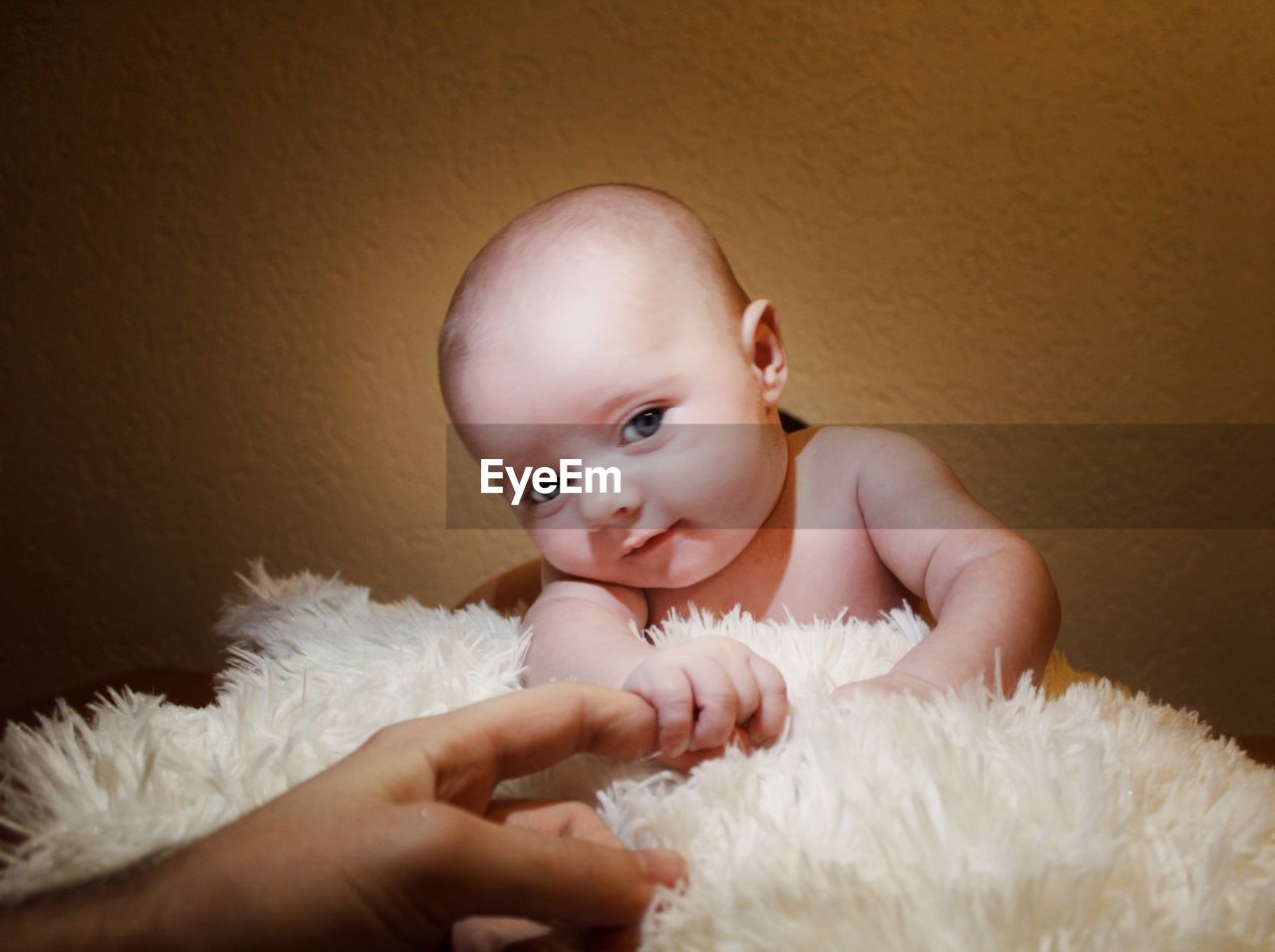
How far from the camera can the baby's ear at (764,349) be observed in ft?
2.26

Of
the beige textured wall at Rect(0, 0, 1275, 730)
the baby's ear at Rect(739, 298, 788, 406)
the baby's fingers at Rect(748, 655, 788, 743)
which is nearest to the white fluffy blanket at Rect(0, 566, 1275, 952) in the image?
the baby's fingers at Rect(748, 655, 788, 743)

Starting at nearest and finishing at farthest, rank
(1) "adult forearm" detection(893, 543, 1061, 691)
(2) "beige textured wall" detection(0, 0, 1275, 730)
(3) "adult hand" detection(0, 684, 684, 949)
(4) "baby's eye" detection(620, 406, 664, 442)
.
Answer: (3) "adult hand" detection(0, 684, 684, 949)
(1) "adult forearm" detection(893, 543, 1061, 691)
(4) "baby's eye" detection(620, 406, 664, 442)
(2) "beige textured wall" detection(0, 0, 1275, 730)

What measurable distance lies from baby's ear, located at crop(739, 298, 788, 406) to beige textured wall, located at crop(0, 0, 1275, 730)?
0.97 ft

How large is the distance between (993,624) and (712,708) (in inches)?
8.3

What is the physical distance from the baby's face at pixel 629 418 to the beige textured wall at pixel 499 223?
384 mm

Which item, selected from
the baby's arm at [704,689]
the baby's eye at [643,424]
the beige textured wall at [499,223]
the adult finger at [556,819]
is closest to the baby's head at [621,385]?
the baby's eye at [643,424]

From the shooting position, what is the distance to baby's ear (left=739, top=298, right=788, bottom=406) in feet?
2.26

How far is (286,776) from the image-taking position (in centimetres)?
42

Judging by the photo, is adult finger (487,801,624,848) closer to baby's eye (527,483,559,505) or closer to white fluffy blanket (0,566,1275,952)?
white fluffy blanket (0,566,1275,952)

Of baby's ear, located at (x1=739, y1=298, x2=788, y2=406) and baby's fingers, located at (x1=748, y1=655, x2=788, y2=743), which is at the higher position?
baby's ear, located at (x1=739, y1=298, x2=788, y2=406)

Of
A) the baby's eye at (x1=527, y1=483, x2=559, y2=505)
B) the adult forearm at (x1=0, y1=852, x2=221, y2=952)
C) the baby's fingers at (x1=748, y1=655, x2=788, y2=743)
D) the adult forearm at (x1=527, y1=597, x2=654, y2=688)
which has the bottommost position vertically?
the adult forearm at (x1=0, y1=852, x2=221, y2=952)

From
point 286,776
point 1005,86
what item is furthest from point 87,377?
point 1005,86

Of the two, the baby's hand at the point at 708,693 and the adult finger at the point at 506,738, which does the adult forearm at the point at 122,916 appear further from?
the baby's hand at the point at 708,693

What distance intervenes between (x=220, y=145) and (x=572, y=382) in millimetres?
688
